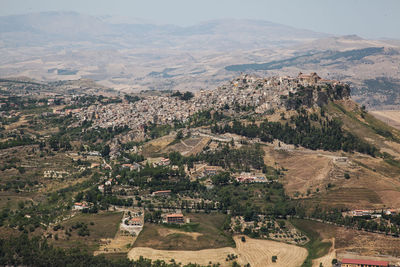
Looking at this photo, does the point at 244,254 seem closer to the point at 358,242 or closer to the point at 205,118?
the point at 358,242

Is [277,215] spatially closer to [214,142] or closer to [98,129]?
[214,142]

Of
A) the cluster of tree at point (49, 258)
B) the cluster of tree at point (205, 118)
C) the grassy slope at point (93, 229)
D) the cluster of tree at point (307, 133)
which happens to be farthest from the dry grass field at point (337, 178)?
the cluster of tree at point (49, 258)

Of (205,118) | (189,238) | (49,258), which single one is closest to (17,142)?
(205,118)

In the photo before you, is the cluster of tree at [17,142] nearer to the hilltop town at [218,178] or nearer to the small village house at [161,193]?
the hilltop town at [218,178]

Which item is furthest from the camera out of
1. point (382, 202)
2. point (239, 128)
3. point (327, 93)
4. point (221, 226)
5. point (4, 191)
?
point (327, 93)

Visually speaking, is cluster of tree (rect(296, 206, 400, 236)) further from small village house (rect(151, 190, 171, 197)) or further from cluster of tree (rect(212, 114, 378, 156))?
cluster of tree (rect(212, 114, 378, 156))

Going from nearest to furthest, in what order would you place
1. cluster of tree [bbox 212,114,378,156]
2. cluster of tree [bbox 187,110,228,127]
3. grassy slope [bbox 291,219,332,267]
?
grassy slope [bbox 291,219,332,267] < cluster of tree [bbox 212,114,378,156] < cluster of tree [bbox 187,110,228,127]

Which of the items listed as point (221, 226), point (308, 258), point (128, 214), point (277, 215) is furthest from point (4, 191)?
point (308, 258)

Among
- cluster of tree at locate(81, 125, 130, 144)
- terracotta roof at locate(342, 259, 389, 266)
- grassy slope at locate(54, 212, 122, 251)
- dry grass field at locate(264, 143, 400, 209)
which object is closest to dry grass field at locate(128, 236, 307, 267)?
terracotta roof at locate(342, 259, 389, 266)
